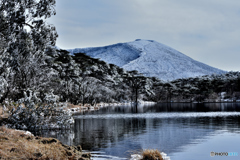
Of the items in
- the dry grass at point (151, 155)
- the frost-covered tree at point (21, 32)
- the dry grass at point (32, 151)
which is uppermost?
the frost-covered tree at point (21, 32)

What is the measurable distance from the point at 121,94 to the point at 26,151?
4003 inches

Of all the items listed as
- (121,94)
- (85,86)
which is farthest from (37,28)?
(121,94)

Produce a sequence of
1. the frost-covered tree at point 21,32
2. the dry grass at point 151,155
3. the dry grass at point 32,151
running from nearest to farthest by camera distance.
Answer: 1. the dry grass at point 32,151
2. the dry grass at point 151,155
3. the frost-covered tree at point 21,32

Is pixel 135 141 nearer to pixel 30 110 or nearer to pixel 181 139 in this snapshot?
pixel 181 139

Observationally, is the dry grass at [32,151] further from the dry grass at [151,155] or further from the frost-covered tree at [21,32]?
the frost-covered tree at [21,32]

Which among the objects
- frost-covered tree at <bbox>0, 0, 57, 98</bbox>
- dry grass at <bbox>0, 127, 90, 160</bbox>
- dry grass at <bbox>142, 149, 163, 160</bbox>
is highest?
frost-covered tree at <bbox>0, 0, 57, 98</bbox>

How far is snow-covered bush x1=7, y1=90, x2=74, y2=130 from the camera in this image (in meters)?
22.6

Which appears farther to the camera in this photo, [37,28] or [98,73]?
[98,73]

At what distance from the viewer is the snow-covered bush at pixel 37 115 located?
22641 mm

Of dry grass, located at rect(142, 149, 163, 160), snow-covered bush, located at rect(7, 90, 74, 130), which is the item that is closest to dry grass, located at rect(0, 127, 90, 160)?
dry grass, located at rect(142, 149, 163, 160)

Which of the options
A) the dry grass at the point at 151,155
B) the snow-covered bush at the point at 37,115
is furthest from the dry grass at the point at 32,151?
the snow-covered bush at the point at 37,115

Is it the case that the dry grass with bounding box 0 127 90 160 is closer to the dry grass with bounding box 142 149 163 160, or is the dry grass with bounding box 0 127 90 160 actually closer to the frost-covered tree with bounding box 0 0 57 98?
the dry grass with bounding box 142 149 163 160

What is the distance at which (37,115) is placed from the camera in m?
23.5

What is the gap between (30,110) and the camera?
23.8 metres
